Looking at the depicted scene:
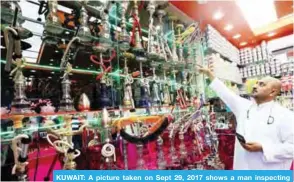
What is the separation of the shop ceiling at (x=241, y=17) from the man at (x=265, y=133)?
36.8 inches

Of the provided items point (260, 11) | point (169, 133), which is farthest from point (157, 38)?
point (260, 11)

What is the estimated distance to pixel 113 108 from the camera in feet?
3.53

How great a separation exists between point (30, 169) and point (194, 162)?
2.87 ft

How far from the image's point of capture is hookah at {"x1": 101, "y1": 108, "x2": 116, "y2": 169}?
2.99 feet

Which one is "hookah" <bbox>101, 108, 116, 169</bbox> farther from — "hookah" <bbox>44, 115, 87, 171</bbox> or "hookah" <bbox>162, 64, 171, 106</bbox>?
"hookah" <bbox>162, 64, 171, 106</bbox>

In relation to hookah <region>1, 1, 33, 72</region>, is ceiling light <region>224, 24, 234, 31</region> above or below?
above

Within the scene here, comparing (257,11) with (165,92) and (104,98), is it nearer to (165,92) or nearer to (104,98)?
(165,92)

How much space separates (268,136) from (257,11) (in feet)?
6.12

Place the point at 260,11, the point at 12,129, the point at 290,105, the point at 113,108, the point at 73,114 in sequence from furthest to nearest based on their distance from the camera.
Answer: the point at 290,105 < the point at 260,11 < the point at 113,108 < the point at 73,114 < the point at 12,129

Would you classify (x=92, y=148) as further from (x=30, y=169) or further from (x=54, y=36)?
(x=54, y=36)

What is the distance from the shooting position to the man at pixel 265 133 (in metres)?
1.20

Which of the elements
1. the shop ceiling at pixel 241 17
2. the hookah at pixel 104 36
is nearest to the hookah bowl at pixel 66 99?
the hookah at pixel 104 36

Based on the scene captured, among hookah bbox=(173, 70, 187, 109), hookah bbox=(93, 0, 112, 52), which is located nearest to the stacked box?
hookah bbox=(173, 70, 187, 109)

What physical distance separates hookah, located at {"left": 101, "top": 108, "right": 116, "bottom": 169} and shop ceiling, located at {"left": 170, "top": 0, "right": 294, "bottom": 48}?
121 cm
